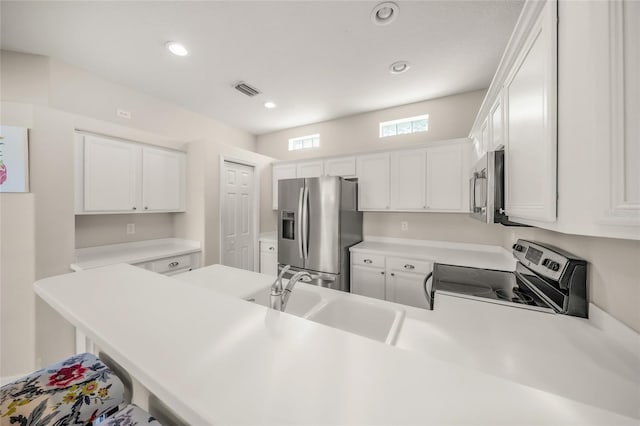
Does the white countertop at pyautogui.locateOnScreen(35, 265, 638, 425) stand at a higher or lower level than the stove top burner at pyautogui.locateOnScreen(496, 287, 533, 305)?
higher

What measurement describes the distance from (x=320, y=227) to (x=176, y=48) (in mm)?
2276

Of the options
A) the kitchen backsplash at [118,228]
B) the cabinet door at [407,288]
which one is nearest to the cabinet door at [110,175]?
the kitchen backsplash at [118,228]

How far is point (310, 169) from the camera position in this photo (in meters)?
3.47

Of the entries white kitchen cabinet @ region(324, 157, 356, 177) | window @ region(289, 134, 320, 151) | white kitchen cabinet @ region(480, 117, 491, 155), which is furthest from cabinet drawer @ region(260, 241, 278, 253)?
white kitchen cabinet @ region(480, 117, 491, 155)

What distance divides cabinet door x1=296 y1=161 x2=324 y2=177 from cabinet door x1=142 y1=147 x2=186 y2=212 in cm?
163

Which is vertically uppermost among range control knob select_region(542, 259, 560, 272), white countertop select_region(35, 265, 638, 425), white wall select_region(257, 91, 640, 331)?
white wall select_region(257, 91, 640, 331)

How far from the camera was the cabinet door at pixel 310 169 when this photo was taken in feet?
11.1

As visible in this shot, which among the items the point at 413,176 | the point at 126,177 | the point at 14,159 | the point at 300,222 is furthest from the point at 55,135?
the point at 413,176

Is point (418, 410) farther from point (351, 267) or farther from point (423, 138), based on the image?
point (423, 138)

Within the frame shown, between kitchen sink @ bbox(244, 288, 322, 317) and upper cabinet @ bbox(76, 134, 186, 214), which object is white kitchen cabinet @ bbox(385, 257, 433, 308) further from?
upper cabinet @ bbox(76, 134, 186, 214)

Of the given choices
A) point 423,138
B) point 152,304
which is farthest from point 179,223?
point 423,138

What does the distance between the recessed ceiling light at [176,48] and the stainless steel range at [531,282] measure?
290cm

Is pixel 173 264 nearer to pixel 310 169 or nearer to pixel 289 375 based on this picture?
pixel 310 169

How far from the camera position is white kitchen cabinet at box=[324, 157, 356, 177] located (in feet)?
10.3
